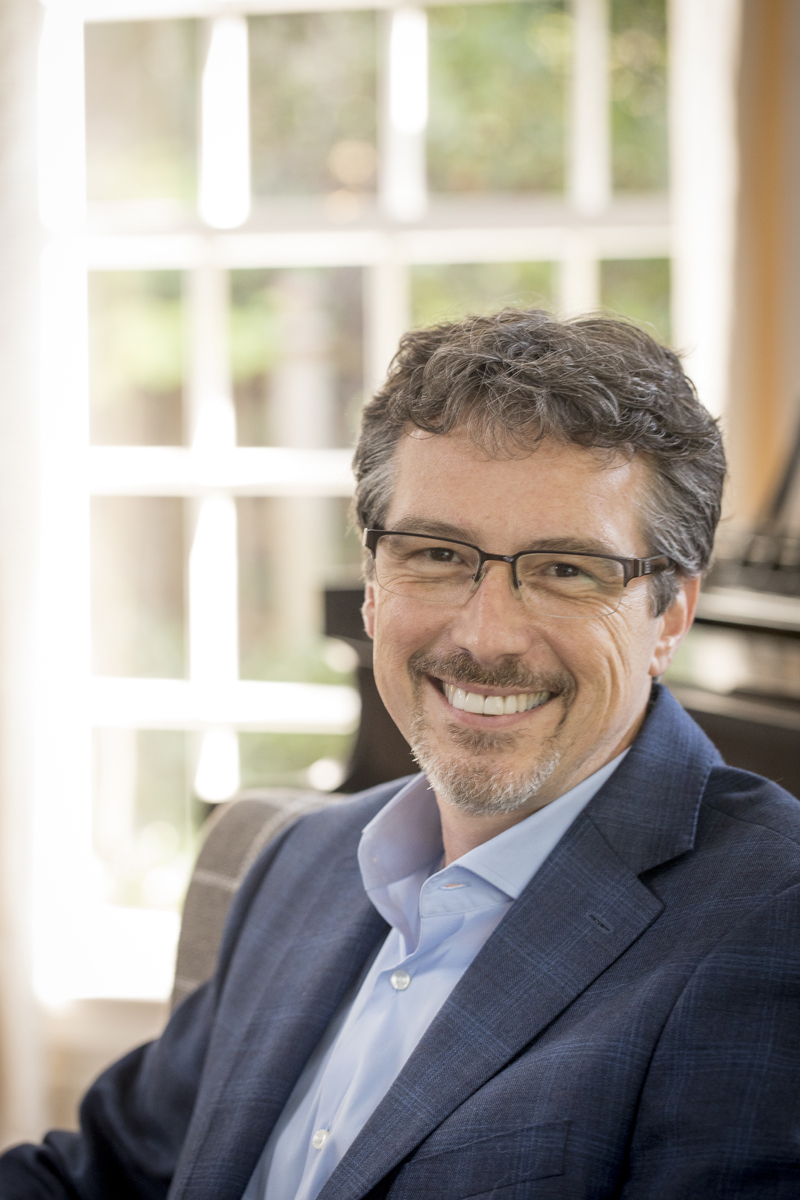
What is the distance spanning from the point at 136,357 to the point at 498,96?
119cm

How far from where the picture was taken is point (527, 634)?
1.01 metres

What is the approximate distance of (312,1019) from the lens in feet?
3.67

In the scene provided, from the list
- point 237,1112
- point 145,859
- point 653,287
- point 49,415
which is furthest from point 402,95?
Result: point 237,1112

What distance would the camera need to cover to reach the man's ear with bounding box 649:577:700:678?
3.55 feet

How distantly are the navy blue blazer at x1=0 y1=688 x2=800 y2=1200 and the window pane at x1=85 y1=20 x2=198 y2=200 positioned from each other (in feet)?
8.03

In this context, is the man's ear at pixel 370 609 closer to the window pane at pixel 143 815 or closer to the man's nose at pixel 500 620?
the man's nose at pixel 500 620

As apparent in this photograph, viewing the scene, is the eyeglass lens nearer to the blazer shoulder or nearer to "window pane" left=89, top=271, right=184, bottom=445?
the blazer shoulder

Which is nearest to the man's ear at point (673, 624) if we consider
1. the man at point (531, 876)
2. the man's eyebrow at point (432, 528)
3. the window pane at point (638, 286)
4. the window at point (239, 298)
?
the man at point (531, 876)

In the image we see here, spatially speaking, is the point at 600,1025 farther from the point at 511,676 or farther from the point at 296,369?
the point at 296,369

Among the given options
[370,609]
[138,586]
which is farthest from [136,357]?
[370,609]

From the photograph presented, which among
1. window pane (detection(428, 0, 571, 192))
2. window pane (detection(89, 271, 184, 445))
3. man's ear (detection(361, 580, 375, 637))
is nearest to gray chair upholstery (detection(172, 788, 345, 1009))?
man's ear (detection(361, 580, 375, 637))

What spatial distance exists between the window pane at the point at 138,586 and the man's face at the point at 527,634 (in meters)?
2.25

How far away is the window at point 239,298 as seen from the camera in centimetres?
296

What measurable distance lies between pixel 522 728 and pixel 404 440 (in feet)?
0.96
